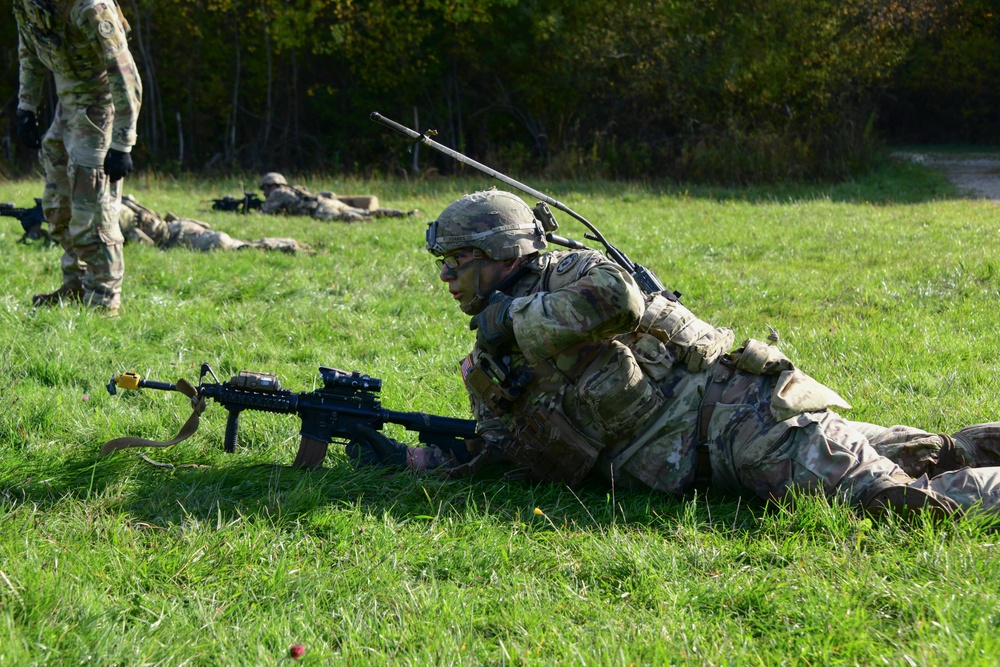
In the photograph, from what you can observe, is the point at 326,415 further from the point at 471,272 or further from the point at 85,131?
the point at 85,131

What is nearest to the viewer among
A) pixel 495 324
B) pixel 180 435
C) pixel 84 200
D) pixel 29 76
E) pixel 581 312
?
pixel 581 312

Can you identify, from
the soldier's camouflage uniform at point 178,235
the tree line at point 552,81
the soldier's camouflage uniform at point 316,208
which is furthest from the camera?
the tree line at point 552,81

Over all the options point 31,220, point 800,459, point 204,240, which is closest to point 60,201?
point 204,240

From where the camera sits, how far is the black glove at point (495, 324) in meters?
3.89

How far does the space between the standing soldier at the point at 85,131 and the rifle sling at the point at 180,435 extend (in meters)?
3.15

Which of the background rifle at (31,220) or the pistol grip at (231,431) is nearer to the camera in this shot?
the pistol grip at (231,431)

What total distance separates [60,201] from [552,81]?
54.6ft

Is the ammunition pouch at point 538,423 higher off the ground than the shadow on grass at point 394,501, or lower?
higher

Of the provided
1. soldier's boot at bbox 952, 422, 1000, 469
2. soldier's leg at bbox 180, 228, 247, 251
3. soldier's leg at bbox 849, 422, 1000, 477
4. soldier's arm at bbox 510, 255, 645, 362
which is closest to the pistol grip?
soldier's arm at bbox 510, 255, 645, 362

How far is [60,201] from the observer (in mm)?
7312

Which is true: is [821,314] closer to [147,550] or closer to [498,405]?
[498,405]

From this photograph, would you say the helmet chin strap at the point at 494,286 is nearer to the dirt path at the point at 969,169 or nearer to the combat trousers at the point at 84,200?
the combat trousers at the point at 84,200

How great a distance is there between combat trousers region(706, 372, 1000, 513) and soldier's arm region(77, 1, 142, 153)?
200 inches

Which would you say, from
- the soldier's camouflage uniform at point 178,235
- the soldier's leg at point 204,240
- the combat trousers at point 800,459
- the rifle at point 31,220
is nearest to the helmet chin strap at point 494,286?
the combat trousers at point 800,459
